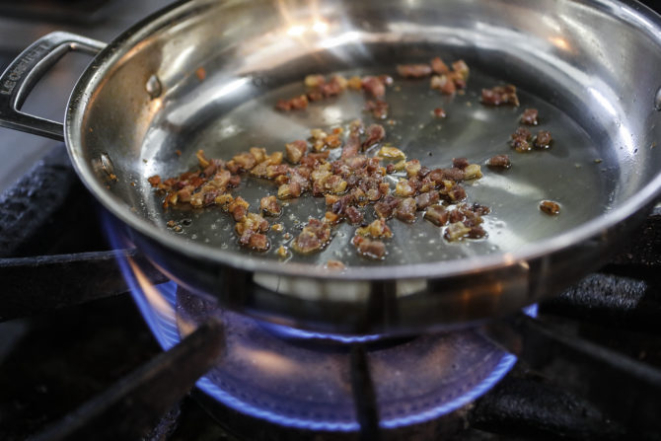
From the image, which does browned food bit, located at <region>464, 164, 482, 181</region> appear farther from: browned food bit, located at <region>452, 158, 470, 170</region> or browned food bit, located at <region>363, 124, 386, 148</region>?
browned food bit, located at <region>363, 124, 386, 148</region>

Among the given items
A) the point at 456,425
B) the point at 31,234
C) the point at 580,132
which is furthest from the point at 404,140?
the point at 31,234

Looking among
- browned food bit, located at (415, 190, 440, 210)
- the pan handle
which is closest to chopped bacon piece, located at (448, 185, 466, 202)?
browned food bit, located at (415, 190, 440, 210)

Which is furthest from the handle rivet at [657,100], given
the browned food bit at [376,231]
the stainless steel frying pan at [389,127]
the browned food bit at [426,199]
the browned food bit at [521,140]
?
the browned food bit at [376,231]

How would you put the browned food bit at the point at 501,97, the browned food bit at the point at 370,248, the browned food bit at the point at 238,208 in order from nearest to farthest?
the browned food bit at the point at 370,248 < the browned food bit at the point at 238,208 < the browned food bit at the point at 501,97

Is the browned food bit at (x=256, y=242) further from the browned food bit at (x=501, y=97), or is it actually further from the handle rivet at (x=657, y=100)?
the handle rivet at (x=657, y=100)

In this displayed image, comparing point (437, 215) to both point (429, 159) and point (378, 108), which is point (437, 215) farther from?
point (378, 108)
